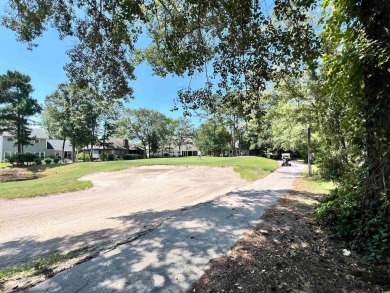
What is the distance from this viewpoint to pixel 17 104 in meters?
31.8

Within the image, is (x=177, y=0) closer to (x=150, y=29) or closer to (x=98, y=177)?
(x=150, y=29)

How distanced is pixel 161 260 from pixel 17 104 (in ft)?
119

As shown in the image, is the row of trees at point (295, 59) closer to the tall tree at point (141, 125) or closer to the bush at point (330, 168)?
the bush at point (330, 168)

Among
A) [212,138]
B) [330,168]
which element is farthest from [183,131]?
[330,168]

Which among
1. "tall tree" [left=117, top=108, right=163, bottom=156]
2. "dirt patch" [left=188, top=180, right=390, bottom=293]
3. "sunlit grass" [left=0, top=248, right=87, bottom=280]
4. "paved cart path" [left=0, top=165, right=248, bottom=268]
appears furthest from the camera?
"tall tree" [left=117, top=108, right=163, bottom=156]

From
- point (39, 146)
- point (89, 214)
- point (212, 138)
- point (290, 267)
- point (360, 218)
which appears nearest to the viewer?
point (290, 267)

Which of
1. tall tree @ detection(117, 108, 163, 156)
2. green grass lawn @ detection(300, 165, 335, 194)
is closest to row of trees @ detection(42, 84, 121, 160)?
tall tree @ detection(117, 108, 163, 156)

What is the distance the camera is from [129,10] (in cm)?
533

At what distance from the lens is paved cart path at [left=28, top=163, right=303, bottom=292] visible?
3.16m

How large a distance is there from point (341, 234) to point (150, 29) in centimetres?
884

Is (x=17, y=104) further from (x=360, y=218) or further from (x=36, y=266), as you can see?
(x=360, y=218)

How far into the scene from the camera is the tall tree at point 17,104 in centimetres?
3125

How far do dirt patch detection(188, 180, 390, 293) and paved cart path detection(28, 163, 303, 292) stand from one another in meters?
0.27

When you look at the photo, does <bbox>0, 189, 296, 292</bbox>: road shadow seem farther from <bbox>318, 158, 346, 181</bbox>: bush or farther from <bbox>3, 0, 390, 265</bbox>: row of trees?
<bbox>318, 158, 346, 181</bbox>: bush
